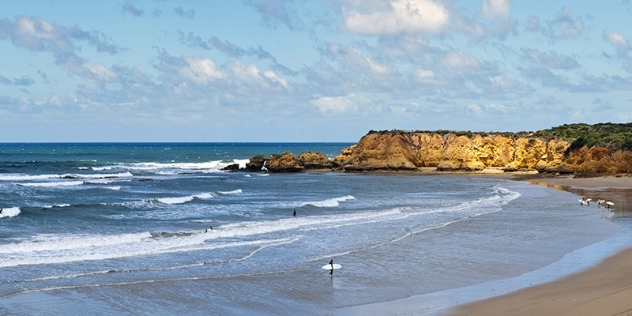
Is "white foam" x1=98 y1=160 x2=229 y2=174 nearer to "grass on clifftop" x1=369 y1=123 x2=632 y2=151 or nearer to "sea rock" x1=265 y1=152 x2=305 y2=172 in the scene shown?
"sea rock" x1=265 y1=152 x2=305 y2=172

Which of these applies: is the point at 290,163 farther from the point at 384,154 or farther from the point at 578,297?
the point at 578,297

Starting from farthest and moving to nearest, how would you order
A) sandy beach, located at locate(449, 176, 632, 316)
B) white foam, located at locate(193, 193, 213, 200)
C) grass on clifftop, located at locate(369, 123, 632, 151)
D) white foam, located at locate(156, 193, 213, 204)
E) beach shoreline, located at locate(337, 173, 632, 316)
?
1. grass on clifftop, located at locate(369, 123, 632, 151)
2. white foam, located at locate(193, 193, 213, 200)
3. white foam, located at locate(156, 193, 213, 204)
4. beach shoreline, located at locate(337, 173, 632, 316)
5. sandy beach, located at locate(449, 176, 632, 316)

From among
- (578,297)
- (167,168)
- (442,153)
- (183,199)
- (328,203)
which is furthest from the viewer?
(167,168)

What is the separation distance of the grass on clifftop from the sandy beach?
41.0 meters

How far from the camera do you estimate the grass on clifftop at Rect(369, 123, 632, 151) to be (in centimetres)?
6115

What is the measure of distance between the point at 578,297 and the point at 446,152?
201 ft

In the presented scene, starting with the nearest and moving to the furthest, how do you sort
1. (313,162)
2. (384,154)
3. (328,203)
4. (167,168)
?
(328,203) < (384,154) < (313,162) < (167,168)

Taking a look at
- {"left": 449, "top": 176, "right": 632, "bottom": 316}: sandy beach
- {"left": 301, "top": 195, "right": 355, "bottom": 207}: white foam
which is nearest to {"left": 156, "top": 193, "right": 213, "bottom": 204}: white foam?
{"left": 301, "top": 195, "right": 355, "bottom": 207}: white foam

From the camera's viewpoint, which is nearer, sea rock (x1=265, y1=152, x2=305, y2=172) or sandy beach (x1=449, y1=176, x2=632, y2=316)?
sandy beach (x1=449, y1=176, x2=632, y2=316)

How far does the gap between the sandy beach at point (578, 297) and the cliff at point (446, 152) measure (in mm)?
51729

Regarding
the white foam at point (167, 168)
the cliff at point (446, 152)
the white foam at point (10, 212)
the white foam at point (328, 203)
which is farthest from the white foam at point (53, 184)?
the cliff at point (446, 152)

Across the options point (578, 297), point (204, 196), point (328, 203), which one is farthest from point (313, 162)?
point (578, 297)

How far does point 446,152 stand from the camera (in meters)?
77.2

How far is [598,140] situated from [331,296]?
170 feet
